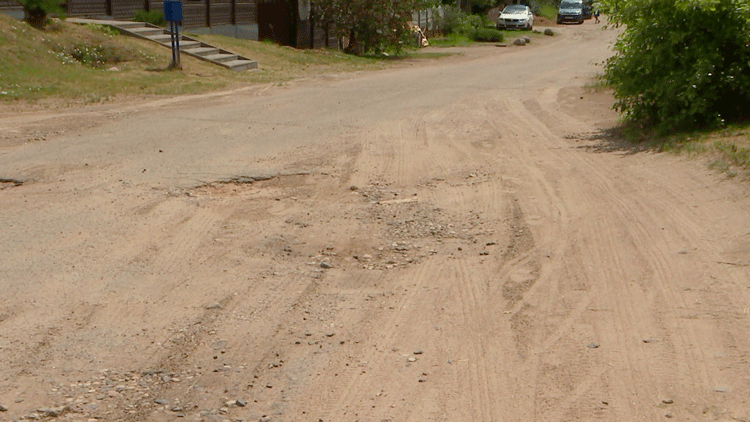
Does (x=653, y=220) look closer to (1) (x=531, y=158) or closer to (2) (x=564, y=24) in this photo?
(1) (x=531, y=158)

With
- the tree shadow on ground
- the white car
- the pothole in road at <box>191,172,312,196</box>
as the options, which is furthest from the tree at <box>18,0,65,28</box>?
the white car

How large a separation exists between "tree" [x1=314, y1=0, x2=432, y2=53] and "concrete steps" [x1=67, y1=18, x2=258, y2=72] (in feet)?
22.8

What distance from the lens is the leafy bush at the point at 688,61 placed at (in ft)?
32.8

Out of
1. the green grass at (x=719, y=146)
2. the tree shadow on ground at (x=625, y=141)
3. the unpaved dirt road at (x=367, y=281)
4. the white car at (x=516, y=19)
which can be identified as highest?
the white car at (x=516, y=19)

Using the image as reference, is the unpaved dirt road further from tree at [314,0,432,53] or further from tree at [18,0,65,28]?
tree at [314,0,432,53]

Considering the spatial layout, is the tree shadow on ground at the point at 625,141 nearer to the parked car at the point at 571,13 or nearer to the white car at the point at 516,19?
the white car at the point at 516,19

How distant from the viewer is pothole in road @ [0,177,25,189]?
27.3 feet

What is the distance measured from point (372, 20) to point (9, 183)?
20785mm

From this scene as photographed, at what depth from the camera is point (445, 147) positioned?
10.8 meters

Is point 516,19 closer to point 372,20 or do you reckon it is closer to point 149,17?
point 372,20

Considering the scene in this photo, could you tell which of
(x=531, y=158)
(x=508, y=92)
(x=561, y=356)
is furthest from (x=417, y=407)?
(x=508, y=92)

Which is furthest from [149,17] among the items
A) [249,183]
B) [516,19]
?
[516,19]

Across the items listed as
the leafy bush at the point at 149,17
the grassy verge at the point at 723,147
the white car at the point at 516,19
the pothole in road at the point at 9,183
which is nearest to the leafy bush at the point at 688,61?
the grassy verge at the point at 723,147

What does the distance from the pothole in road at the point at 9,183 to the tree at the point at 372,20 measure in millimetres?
20377
